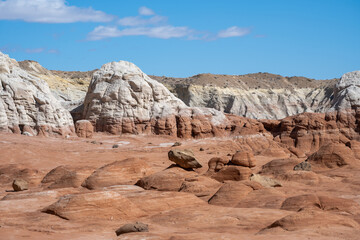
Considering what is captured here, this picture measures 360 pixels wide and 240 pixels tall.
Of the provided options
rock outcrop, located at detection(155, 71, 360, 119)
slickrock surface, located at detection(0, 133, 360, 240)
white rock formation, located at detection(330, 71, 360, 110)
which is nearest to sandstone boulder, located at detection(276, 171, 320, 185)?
slickrock surface, located at detection(0, 133, 360, 240)

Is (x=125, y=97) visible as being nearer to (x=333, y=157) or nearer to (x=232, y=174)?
(x=333, y=157)

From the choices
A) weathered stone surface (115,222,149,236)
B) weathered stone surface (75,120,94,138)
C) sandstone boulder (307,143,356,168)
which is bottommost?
weathered stone surface (115,222,149,236)

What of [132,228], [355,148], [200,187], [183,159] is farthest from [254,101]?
[132,228]

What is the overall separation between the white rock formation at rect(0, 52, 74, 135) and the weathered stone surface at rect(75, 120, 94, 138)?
67 cm

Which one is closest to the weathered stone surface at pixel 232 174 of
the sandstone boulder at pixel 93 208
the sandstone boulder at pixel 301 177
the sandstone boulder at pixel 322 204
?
the sandstone boulder at pixel 301 177

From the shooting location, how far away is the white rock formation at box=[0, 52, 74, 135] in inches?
1224

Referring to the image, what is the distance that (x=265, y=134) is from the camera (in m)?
39.8

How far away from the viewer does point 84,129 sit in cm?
3422

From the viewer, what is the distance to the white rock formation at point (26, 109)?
3108 cm

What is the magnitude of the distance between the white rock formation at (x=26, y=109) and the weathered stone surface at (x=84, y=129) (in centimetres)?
67

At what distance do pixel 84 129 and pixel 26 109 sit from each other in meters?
4.31

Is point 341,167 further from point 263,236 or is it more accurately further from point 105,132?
point 105,132

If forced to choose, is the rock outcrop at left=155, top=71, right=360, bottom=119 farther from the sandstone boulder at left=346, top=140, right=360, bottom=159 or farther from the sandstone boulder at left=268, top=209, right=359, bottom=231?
the sandstone boulder at left=268, top=209, right=359, bottom=231

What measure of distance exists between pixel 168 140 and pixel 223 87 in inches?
1503
